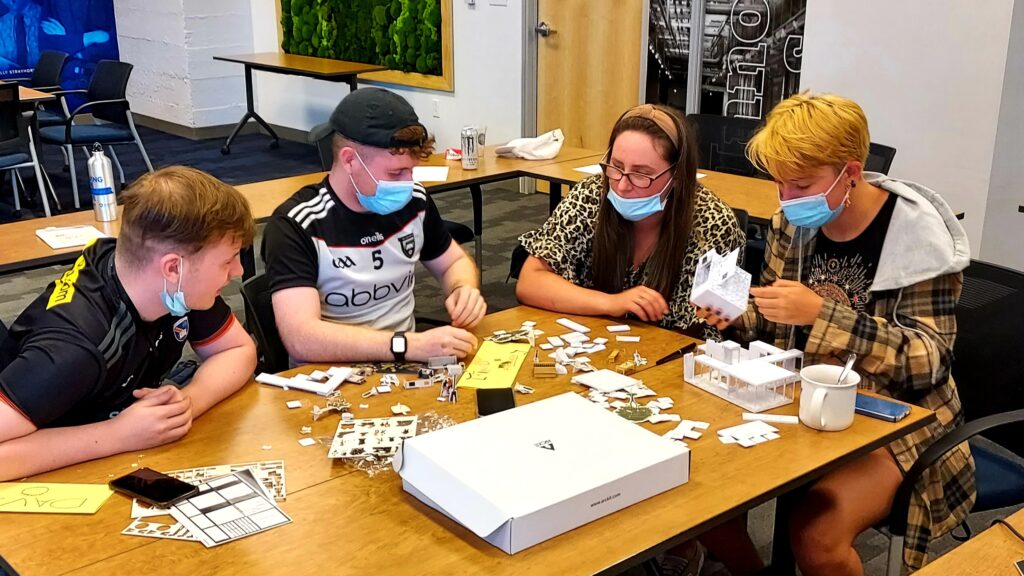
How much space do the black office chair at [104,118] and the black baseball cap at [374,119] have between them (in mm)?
4753

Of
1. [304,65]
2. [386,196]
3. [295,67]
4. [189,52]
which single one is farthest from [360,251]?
[189,52]

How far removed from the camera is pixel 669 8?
19.1 ft

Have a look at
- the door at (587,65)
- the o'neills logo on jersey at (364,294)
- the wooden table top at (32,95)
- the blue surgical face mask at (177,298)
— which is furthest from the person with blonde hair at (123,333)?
the wooden table top at (32,95)

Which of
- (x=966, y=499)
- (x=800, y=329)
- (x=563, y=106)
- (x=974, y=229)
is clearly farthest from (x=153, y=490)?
(x=563, y=106)

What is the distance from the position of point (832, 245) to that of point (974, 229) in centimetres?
268

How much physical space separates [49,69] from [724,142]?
5.45 meters

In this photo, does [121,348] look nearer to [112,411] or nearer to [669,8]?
[112,411]

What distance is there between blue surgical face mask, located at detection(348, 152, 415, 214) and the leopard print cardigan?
1.32 feet

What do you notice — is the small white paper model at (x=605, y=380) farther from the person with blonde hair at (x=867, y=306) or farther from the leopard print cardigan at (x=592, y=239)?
the leopard print cardigan at (x=592, y=239)

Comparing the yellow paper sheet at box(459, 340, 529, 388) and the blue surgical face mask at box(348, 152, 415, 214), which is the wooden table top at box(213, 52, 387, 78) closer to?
the blue surgical face mask at box(348, 152, 415, 214)

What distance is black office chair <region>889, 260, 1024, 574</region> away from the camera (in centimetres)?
208

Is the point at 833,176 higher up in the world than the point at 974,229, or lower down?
higher up

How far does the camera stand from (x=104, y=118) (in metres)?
6.61

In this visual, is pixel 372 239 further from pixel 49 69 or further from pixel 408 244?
pixel 49 69
